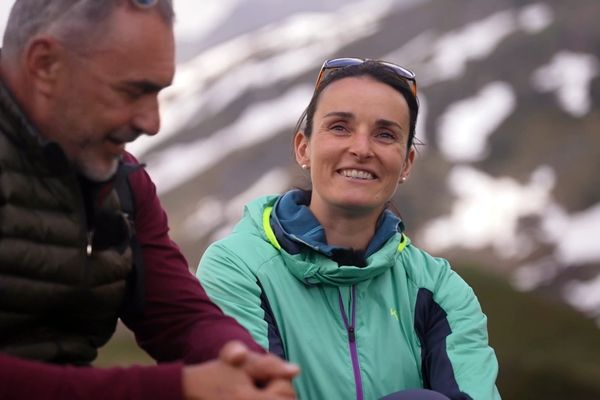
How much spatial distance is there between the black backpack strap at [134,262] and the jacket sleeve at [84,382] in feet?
2.58

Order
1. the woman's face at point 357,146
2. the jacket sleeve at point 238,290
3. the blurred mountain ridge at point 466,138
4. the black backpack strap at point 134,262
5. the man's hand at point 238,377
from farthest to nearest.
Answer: the blurred mountain ridge at point 466,138 < the woman's face at point 357,146 < the jacket sleeve at point 238,290 < the black backpack strap at point 134,262 < the man's hand at point 238,377

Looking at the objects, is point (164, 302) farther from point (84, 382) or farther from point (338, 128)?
point (338, 128)

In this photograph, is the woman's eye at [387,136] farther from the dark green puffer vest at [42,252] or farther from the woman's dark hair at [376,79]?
the dark green puffer vest at [42,252]

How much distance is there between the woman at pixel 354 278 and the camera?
532 cm

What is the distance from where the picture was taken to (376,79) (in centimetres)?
605

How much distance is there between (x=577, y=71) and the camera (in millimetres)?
72312

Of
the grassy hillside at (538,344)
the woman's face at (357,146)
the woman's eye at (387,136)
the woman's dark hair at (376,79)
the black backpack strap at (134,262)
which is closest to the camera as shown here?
the black backpack strap at (134,262)

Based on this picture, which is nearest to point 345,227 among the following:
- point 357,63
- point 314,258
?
point 314,258

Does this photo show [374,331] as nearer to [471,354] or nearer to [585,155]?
[471,354]

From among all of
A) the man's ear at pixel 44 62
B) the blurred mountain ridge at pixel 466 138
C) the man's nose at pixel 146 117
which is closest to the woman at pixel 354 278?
the man's nose at pixel 146 117

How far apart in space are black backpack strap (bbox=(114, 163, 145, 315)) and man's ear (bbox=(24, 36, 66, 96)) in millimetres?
568

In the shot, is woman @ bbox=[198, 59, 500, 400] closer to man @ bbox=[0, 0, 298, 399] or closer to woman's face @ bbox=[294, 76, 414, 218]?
woman's face @ bbox=[294, 76, 414, 218]

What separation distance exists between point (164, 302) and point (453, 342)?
1.95 metres

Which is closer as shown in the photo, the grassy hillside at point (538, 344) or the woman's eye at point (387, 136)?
the woman's eye at point (387, 136)
